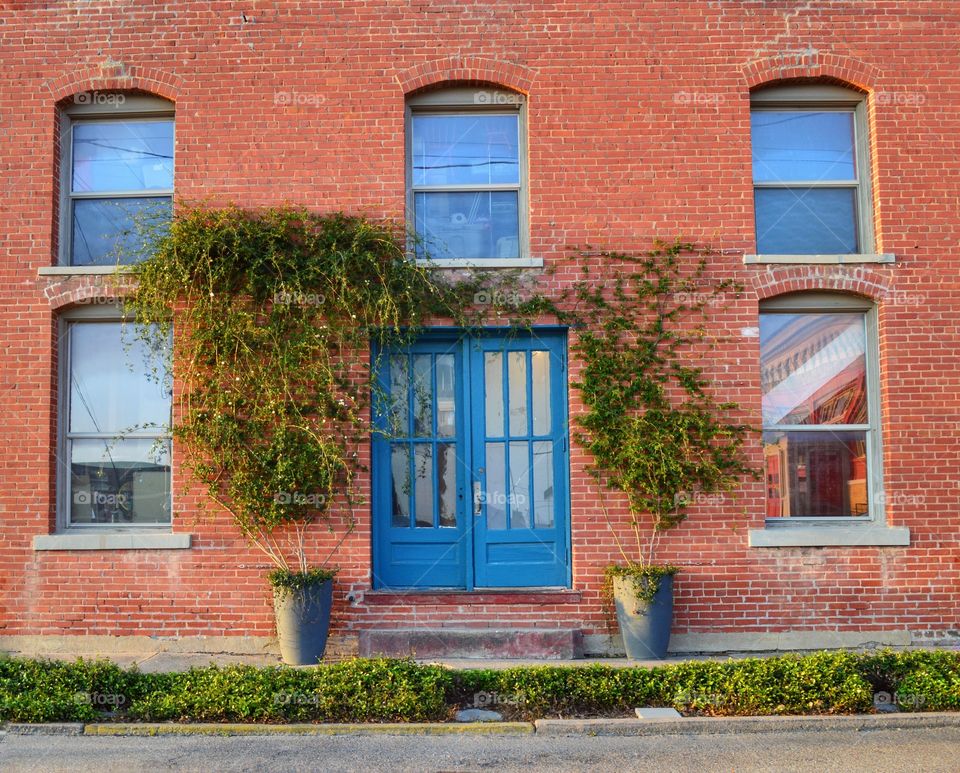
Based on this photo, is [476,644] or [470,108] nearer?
[476,644]

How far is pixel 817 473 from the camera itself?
33.0 feet

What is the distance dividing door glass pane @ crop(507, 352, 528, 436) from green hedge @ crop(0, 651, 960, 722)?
113 inches

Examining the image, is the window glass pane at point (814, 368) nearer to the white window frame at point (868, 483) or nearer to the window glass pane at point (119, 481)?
the white window frame at point (868, 483)

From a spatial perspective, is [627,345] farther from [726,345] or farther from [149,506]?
[149,506]

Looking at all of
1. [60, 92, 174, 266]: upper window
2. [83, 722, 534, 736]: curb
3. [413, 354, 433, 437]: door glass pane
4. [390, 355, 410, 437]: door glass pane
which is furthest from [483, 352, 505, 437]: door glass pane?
[60, 92, 174, 266]: upper window

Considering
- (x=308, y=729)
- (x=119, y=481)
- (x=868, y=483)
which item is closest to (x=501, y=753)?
(x=308, y=729)

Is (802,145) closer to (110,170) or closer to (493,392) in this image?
(493,392)

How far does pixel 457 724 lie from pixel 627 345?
4.25 m

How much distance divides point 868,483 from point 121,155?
867 centimetres

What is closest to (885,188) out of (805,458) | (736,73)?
(736,73)

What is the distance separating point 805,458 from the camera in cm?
1007

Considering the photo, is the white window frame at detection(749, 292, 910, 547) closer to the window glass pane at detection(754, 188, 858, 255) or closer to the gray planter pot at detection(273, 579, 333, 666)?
the window glass pane at detection(754, 188, 858, 255)

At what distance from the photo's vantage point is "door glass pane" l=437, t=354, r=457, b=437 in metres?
10.1

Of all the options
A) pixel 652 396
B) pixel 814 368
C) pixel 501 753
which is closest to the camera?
pixel 501 753
